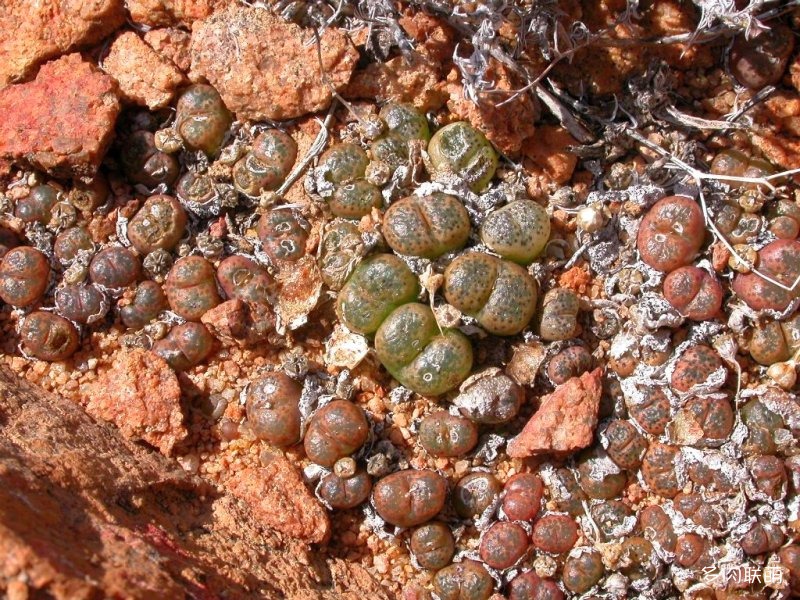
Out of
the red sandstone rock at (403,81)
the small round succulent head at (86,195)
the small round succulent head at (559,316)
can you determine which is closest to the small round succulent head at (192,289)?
the small round succulent head at (86,195)

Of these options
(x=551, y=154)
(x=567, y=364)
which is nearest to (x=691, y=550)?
(x=567, y=364)

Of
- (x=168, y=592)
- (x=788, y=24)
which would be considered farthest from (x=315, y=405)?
(x=788, y=24)

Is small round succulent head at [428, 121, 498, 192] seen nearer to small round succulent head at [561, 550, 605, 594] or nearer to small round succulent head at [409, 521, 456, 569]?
small round succulent head at [409, 521, 456, 569]

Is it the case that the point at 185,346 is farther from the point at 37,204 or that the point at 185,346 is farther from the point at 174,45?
the point at 174,45

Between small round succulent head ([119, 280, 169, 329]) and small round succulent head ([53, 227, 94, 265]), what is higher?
small round succulent head ([53, 227, 94, 265])

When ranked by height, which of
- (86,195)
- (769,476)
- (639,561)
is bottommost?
(639,561)

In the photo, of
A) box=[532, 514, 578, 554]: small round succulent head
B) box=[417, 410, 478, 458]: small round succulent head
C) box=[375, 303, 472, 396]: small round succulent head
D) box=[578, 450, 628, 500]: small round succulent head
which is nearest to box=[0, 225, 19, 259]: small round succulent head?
box=[375, 303, 472, 396]: small round succulent head
